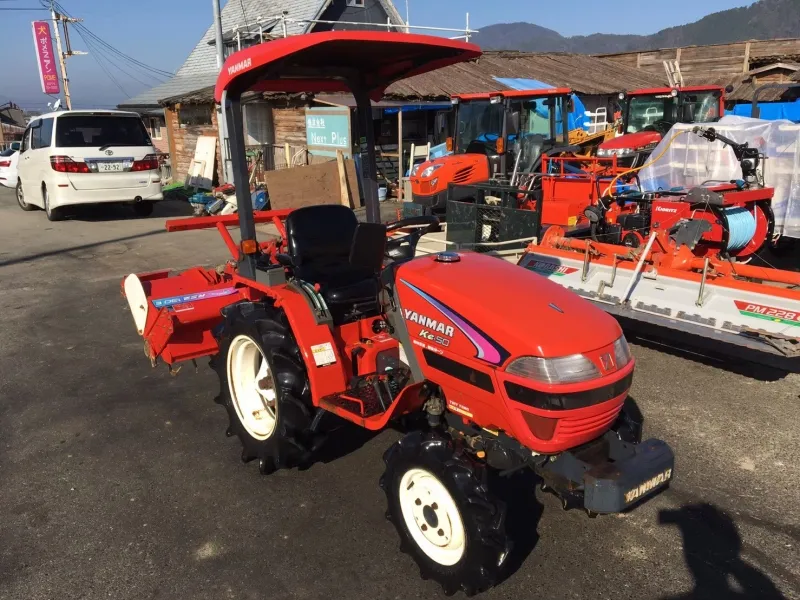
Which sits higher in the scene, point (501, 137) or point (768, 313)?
point (501, 137)

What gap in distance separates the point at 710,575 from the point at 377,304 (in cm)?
200

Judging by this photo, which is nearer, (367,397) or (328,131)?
(367,397)

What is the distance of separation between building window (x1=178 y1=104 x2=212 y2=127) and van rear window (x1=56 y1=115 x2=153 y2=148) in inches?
236

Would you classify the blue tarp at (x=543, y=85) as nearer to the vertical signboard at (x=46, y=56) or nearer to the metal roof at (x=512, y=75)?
the metal roof at (x=512, y=75)

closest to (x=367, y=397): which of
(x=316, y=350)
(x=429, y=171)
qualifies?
(x=316, y=350)

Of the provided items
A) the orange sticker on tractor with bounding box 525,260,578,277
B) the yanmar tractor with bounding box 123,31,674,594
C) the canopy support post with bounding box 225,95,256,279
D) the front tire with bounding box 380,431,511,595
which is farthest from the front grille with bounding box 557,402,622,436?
the orange sticker on tractor with bounding box 525,260,578,277

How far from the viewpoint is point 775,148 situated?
6.93 meters

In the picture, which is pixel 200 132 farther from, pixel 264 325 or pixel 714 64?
pixel 714 64

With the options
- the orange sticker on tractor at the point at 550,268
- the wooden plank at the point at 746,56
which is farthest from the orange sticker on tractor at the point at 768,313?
the wooden plank at the point at 746,56

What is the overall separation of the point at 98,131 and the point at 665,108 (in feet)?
31.6

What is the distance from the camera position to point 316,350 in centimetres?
306

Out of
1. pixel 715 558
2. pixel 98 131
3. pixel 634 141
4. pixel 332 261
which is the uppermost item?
pixel 98 131

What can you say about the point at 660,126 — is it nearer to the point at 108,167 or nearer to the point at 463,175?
the point at 463,175

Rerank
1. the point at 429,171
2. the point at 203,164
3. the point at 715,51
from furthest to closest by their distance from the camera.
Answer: the point at 715,51 → the point at 203,164 → the point at 429,171
